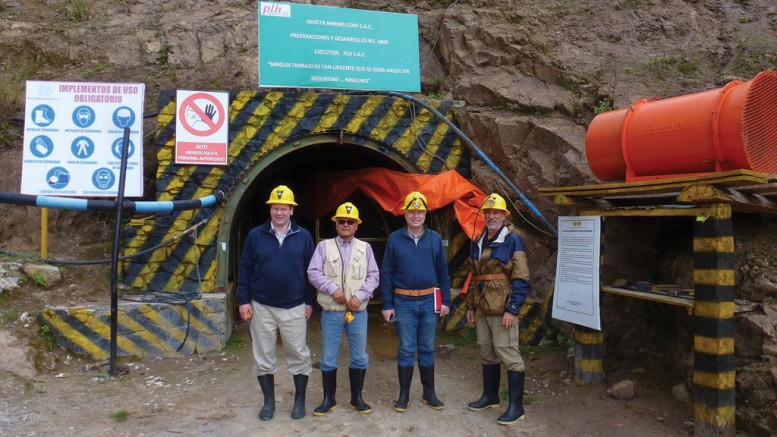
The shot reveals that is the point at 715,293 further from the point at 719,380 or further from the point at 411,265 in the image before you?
the point at 411,265

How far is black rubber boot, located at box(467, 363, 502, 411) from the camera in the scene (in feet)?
15.4

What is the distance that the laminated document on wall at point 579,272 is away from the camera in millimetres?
4824

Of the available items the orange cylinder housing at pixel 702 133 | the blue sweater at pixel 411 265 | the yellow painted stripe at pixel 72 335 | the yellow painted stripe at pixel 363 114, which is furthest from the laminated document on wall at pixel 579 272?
the yellow painted stripe at pixel 72 335

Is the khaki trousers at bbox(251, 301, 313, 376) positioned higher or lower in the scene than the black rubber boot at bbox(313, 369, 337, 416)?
higher

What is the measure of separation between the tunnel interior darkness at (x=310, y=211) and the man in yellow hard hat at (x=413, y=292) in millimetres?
4143

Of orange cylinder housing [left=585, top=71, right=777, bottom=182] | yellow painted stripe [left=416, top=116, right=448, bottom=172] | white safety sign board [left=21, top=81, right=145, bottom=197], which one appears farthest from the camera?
yellow painted stripe [left=416, top=116, right=448, bottom=172]

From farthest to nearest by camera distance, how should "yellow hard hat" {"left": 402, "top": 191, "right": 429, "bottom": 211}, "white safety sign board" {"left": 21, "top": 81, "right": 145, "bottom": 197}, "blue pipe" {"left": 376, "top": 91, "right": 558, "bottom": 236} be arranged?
"blue pipe" {"left": 376, "top": 91, "right": 558, "bottom": 236} < "white safety sign board" {"left": 21, "top": 81, "right": 145, "bottom": 197} < "yellow hard hat" {"left": 402, "top": 191, "right": 429, "bottom": 211}

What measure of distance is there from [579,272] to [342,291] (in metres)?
2.28

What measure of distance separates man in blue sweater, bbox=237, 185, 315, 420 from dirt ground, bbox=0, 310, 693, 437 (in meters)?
0.43

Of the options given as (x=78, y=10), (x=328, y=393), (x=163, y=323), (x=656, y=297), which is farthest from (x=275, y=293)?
(x=78, y=10)

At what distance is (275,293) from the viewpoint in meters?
4.35

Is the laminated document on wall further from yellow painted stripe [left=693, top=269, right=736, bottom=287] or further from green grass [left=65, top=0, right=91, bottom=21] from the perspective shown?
green grass [left=65, top=0, right=91, bottom=21]

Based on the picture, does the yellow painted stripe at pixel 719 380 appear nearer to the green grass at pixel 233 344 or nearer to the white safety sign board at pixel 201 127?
the green grass at pixel 233 344

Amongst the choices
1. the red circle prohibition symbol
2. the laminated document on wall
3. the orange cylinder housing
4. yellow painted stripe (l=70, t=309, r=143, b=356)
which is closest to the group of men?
the laminated document on wall
